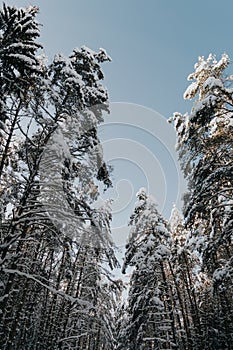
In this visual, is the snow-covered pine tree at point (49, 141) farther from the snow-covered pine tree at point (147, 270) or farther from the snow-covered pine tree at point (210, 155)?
the snow-covered pine tree at point (147, 270)

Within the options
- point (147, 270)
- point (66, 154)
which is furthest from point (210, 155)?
point (147, 270)

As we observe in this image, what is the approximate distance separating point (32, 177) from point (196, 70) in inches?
289

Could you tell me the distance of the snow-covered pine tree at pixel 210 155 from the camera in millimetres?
7945

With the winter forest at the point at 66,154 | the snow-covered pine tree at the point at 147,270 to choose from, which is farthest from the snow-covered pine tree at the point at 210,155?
the snow-covered pine tree at the point at 147,270

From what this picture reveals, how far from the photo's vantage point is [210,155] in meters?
9.46

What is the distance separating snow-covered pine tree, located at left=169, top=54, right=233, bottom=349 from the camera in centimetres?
795

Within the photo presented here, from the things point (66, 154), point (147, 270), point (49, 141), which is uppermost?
point (49, 141)

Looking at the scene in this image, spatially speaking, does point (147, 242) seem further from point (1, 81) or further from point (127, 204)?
point (1, 81)

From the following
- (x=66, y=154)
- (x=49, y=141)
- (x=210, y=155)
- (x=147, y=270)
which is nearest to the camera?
(x=66, y=154)

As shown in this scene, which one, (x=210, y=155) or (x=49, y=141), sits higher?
(x=210, y=155)

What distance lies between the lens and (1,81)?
21.2 feet

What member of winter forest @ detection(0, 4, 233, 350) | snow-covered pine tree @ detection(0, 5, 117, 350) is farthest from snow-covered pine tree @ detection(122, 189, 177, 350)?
snow-covered pine tree @ detection(0, 5, 117, 350)

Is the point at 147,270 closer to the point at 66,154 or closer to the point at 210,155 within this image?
the point at 210,155

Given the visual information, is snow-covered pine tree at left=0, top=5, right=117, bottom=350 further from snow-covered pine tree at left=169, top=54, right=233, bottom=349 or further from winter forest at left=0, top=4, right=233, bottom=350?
snow-covered pine tree at left=169, top=54, right=233, bottom=349
